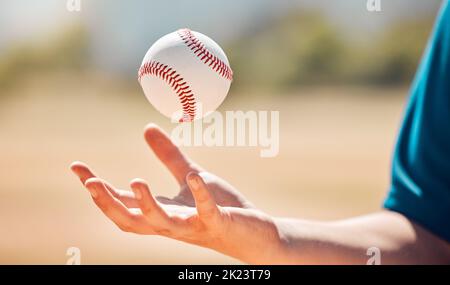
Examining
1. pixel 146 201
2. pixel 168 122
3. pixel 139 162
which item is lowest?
pixel 146 201

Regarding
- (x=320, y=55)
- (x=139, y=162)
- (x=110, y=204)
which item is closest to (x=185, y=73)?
(x=110, y=204)

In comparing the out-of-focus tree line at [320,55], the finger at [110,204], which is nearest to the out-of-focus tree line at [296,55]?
the out-of-focus tree line at [320,55]

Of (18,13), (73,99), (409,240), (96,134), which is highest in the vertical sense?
(18,13)

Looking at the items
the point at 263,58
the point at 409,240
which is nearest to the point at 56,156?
the point at 409,240

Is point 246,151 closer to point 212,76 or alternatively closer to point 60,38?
→ point 212,76

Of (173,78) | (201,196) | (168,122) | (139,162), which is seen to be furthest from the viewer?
(168,122)

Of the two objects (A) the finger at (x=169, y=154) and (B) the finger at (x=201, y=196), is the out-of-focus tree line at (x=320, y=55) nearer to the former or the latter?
(A) the finger at (x=169, y=154)

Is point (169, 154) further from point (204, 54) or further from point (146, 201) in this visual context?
point (204, 54)
